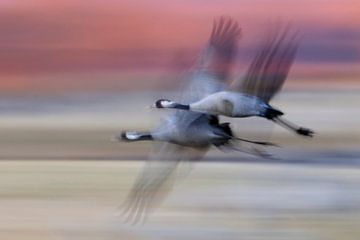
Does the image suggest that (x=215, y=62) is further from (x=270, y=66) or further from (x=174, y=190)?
(x=174, y=190)

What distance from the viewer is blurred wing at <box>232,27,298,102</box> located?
0.99 meters

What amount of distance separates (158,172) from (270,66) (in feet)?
0.59

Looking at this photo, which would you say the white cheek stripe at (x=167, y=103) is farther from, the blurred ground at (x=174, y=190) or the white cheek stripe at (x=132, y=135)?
the blurred ground at (x=174, y=190)

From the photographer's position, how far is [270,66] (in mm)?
998

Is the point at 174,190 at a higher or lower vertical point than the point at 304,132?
higher

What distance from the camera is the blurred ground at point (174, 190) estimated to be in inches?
101

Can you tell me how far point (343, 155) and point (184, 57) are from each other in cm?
166

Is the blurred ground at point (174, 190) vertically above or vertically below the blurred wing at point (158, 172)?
above

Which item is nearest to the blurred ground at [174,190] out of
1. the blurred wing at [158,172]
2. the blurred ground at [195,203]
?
the blurred ground at [195,203]

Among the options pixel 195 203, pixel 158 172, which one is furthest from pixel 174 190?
pixel 158 172

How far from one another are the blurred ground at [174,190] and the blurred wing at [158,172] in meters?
1.34

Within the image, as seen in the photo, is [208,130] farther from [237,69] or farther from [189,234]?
[189,234]

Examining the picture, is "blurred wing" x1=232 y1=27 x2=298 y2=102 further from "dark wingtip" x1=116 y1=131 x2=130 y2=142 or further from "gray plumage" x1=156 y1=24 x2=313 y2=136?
"dark wingtip" x1=116 y1=131 x2=130 y2=142

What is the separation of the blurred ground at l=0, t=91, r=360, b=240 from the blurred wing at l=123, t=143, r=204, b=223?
52.6 inches
